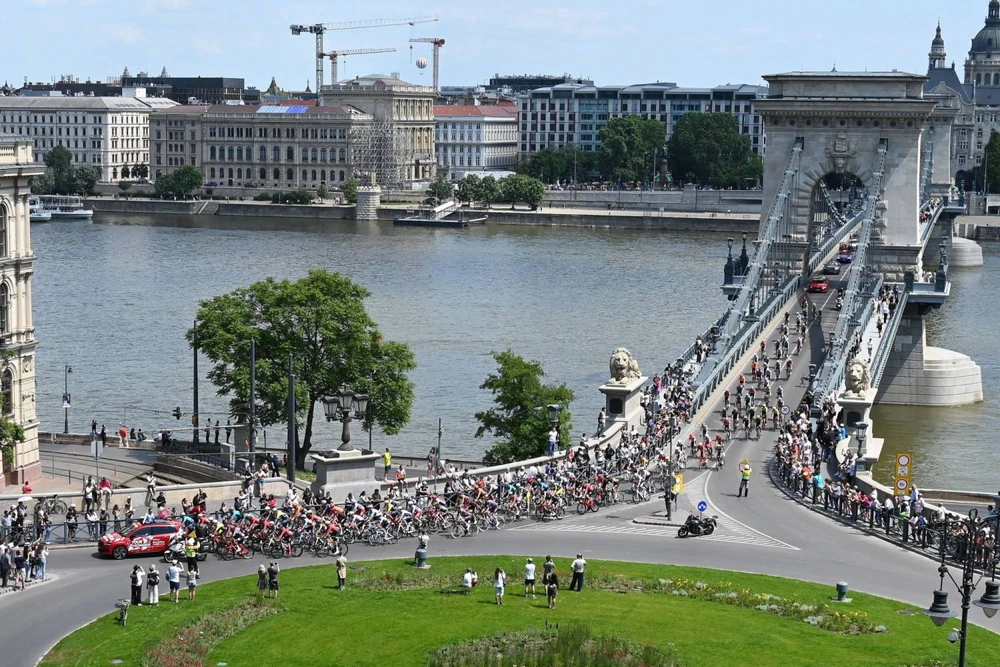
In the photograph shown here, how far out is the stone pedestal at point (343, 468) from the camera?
121ft

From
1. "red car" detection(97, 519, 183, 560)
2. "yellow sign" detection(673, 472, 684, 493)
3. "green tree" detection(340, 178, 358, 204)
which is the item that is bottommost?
"red car" detection(97, 519, 183, 560)

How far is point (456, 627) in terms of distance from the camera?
29.4 metres

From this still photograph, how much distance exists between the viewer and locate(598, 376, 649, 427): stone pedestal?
145ft

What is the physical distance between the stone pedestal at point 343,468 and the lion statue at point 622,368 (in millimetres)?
8561

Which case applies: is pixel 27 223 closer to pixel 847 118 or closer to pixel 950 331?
pixel 847 118

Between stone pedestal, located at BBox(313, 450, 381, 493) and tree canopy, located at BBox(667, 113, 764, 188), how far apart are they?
151292mm

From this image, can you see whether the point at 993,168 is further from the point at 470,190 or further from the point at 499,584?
the point at 499,584

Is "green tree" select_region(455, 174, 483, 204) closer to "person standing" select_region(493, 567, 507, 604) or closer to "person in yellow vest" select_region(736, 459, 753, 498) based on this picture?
"person in yellow vest" select_region(736, 459, 753, 498)

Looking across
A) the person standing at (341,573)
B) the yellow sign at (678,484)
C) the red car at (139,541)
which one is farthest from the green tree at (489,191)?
the person standing at (341,573)

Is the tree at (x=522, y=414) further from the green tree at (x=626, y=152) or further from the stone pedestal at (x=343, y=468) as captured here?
the green tree at (x=626, y=152)

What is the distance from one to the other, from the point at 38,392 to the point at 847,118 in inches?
1398

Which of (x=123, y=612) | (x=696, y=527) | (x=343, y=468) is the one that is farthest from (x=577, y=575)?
(x=123, y=612)

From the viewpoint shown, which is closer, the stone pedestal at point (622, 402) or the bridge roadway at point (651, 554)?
the bridge roadway at point (651, 554)

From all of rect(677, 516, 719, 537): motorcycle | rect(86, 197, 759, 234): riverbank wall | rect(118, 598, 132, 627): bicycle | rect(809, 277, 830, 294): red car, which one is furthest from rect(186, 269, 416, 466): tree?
rect(86, 197, 759, 234): riverbank wall
